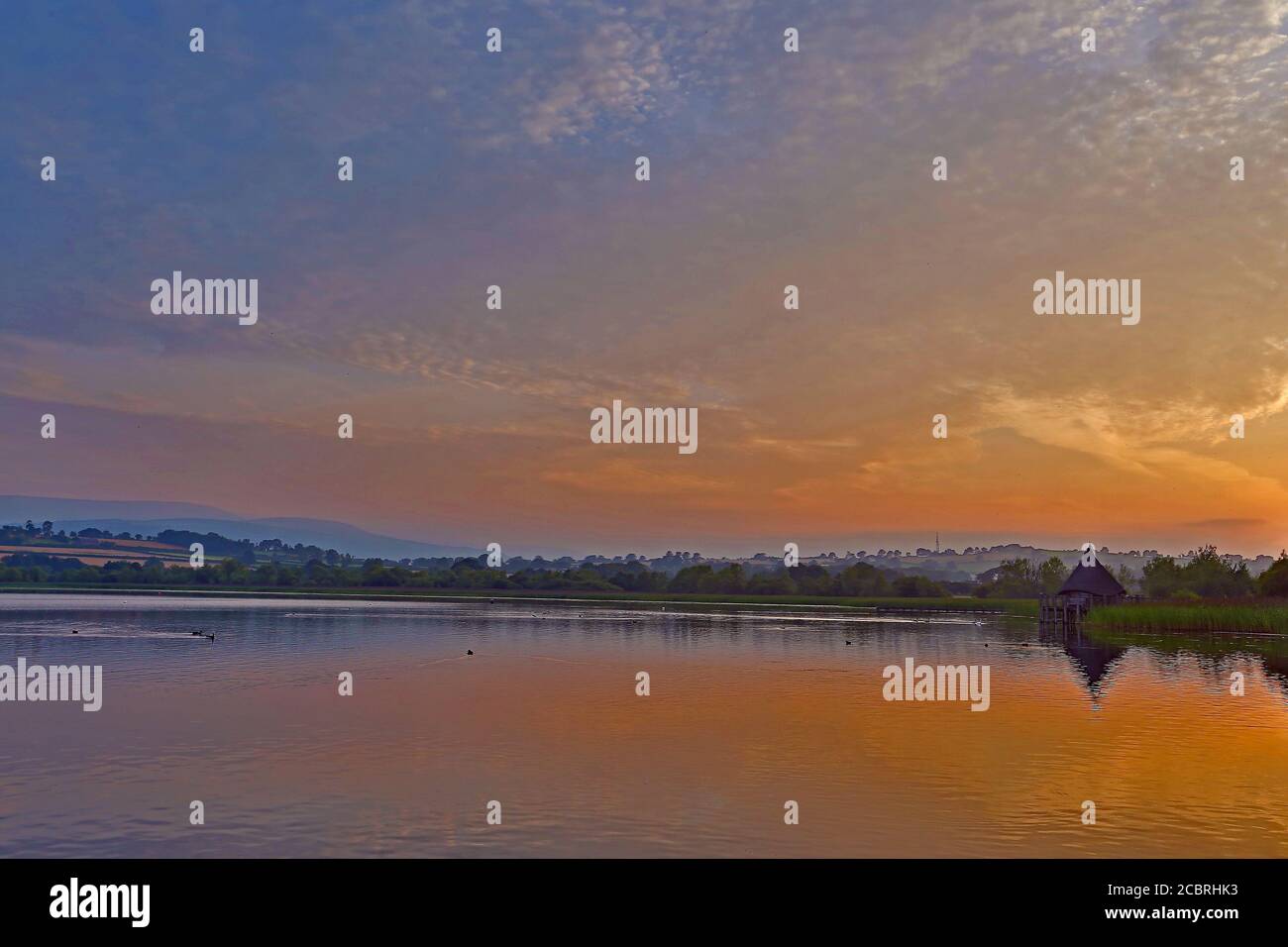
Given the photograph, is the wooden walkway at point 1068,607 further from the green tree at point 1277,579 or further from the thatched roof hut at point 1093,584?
the green tree at point 1277,579

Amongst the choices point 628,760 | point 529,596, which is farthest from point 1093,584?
point 529,596

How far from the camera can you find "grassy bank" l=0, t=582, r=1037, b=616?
13525cm

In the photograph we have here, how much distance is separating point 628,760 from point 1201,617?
201ft

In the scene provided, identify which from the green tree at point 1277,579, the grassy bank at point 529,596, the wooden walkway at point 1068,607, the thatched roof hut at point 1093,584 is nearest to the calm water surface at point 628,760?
the wooden walkway at point 1068,607

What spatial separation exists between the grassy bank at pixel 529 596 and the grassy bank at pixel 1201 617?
40092 mm

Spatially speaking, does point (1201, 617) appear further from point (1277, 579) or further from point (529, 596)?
point (529, 596)

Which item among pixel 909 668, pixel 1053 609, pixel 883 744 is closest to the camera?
pixel 883 744

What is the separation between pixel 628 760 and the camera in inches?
949

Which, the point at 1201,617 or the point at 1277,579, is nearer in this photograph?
the point at 1201,617
